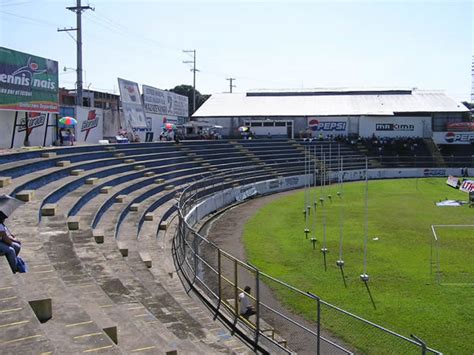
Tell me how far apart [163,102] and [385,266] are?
1346 inches

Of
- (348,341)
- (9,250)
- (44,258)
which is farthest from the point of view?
(348,341)

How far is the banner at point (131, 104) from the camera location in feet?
123

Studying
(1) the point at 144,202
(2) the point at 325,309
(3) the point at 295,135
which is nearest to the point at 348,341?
(2) the point at 325,309

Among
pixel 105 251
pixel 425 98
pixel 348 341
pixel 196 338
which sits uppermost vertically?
pixel 425 98

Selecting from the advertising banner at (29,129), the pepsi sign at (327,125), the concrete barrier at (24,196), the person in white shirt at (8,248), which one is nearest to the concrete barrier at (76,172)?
the advertising banner at (29,129)

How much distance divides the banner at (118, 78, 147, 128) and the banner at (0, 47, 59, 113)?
9106 mm

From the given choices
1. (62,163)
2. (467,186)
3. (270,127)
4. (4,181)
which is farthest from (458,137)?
(4,181)

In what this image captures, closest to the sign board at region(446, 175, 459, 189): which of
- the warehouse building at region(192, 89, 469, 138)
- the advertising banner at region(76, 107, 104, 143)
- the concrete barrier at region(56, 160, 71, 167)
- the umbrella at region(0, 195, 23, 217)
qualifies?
the warehouse building at region(192, 89, 469, 138)

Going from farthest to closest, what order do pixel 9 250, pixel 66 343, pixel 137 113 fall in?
pixel 137 113 → pixel 9 250 → pixel 66 343

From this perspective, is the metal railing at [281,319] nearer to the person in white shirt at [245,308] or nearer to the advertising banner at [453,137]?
the person in white shirt at [245,308]

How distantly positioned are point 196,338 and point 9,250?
12.9 ft

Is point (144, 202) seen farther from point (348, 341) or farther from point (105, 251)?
point (348, 341)

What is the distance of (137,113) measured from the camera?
1577 inches

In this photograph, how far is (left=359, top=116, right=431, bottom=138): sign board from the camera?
206 ft
